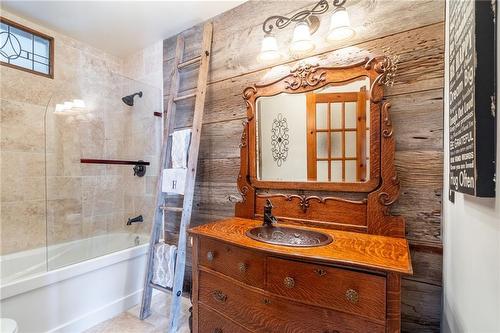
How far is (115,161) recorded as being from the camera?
2512 mm

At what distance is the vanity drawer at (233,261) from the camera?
1.14 metres

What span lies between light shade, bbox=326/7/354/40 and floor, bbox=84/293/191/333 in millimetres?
2194

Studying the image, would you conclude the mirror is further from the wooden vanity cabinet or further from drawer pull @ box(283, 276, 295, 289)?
drawer pull @ box(283, 276, 295, 289)

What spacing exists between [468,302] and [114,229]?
105 inches

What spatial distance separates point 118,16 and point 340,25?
1756mm

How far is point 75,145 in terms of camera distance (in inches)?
91.2

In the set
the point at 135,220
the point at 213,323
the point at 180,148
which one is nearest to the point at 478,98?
the point at 213,323

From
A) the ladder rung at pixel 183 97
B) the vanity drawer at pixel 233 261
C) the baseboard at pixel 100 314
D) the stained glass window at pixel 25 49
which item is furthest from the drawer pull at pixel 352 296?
the stained glass window at pixel 25 49

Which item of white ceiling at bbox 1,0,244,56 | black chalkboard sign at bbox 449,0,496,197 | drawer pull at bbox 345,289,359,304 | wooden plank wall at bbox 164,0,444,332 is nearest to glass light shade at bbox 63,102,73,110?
white ceiling at bbox 1,0,244,56

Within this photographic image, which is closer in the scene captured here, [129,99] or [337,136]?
[337,136]

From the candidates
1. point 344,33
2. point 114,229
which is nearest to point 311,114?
point 344,33

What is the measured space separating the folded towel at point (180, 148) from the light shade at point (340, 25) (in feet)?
4.05

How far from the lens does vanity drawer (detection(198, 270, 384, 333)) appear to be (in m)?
0.96

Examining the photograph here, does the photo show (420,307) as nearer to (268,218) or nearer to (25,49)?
(268,218)
